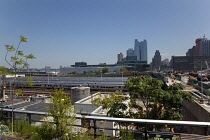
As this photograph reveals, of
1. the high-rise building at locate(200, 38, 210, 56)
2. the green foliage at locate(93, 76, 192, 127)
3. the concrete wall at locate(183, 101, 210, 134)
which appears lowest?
the concrete wall at locate(183, 101, 210, 134)

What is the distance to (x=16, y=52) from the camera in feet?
13.1

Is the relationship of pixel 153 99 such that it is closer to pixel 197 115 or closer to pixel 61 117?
pixel 61 117

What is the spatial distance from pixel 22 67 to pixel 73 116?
94.6 inches

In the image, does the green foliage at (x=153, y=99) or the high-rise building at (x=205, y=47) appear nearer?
the green foliage at (x=153, y=99)

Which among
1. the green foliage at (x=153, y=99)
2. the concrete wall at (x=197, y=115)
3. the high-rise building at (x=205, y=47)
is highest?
the high-rise building at (x=205, y=47)

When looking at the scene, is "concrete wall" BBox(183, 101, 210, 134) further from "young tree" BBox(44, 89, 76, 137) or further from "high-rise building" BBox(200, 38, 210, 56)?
"high-rise building" BBox(200, 38, 210, 56)

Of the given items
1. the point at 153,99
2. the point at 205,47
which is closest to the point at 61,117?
the point at 153,99

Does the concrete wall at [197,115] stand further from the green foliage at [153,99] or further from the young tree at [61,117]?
the young tree at [61,117]

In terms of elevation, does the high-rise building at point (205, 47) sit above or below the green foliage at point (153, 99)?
above

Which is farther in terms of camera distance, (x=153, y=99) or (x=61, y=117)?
(x=153, y=99)

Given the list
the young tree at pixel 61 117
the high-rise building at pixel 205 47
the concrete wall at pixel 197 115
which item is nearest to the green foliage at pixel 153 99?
the young tree at pixel 61 117

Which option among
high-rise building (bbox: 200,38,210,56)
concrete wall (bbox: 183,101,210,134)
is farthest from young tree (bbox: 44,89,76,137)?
high-rise building (bbox: 200,38,210,56)

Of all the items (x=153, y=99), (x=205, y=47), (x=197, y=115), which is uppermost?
(x=205, y=47)

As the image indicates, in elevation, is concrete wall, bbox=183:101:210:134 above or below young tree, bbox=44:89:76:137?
below
